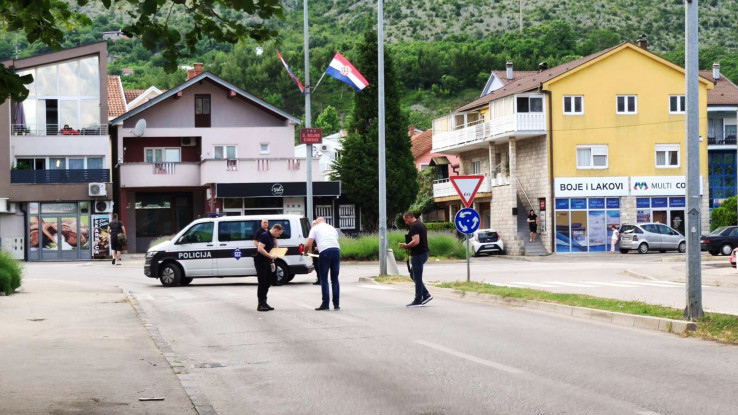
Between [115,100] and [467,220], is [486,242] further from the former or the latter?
[467,220]

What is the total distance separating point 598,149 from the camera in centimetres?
5716

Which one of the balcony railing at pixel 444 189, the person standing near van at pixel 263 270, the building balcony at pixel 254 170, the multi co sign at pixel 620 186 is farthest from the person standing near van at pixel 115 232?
the balcony railing at pixel 444 189

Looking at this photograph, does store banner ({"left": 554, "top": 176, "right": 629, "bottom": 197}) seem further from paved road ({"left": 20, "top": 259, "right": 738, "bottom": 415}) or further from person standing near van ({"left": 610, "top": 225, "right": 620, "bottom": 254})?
paved road ({"left": 20, "top": 259, "right": 738, "bottom": 415})

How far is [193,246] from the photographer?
27859 millimetres

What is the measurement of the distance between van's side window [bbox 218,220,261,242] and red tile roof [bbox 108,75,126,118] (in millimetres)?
38921

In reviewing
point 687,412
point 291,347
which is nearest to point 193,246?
point 291,347

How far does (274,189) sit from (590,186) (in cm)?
1671

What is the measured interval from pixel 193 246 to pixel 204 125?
3009 centimetres

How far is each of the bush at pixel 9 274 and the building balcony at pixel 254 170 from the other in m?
28.8

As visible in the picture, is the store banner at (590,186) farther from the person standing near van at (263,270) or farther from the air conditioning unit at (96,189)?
the person standing near van at (263,270)

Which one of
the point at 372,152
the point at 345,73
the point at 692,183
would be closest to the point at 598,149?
the point at 372,152

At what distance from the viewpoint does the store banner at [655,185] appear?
56.9 metres

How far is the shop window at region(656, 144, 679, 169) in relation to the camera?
57438 mm

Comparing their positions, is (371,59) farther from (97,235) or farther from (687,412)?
(687,412)
